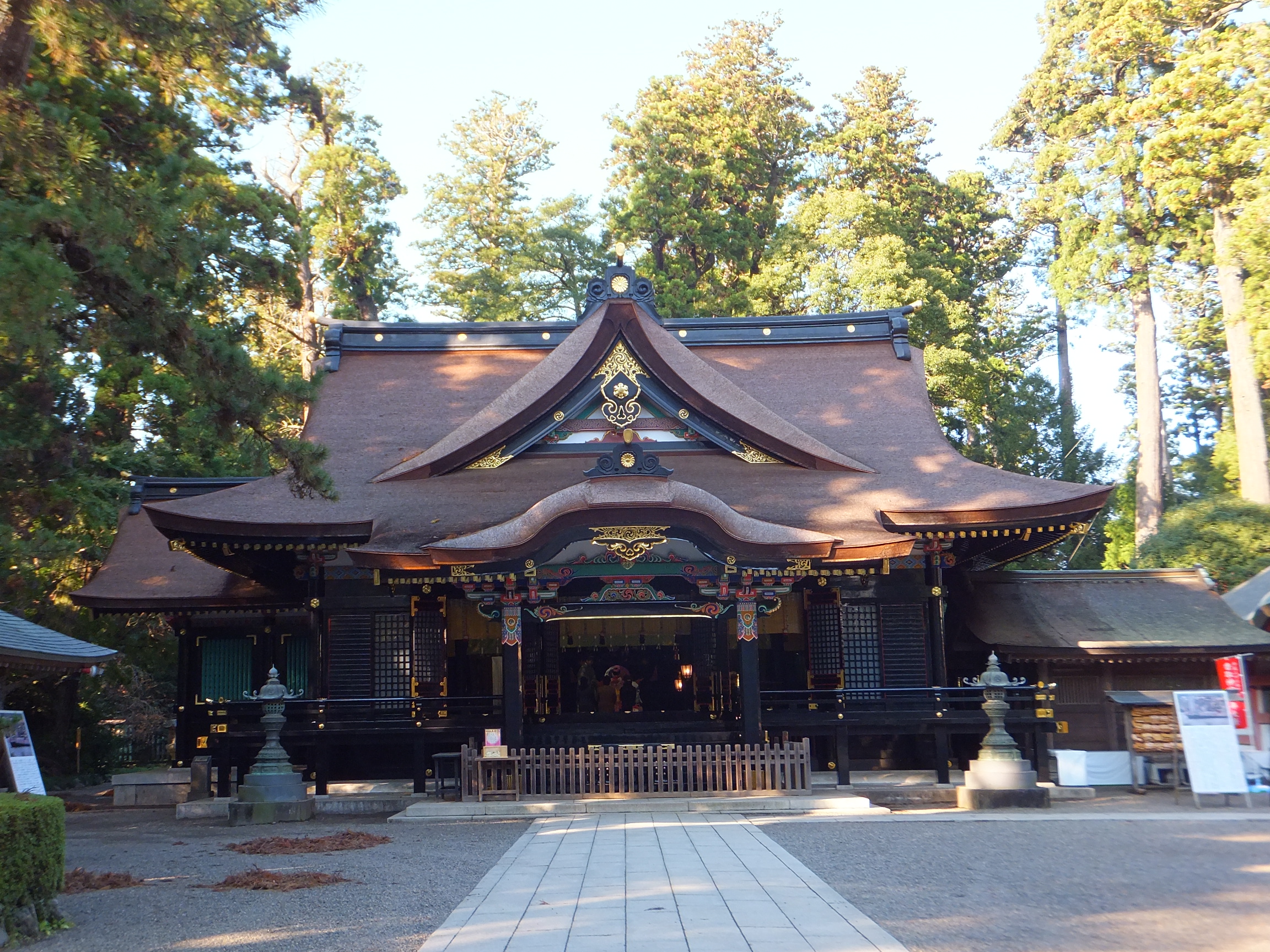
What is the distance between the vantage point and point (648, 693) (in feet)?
63.4

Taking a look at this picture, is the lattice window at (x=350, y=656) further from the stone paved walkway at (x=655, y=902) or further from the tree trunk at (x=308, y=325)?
the tree trunk at (x=308, y=325)

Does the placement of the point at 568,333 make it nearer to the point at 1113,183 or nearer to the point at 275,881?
the point at 275,881

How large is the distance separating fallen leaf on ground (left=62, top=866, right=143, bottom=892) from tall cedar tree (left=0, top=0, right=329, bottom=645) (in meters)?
4.47

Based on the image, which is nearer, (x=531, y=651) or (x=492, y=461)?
(x=492, y=461)

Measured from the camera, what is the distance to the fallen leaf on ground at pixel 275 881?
30.1 feet

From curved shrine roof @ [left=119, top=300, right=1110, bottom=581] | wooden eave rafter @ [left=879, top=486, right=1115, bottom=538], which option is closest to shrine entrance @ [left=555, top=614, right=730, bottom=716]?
curved shrine roof @ [left=119, top=300, right=1110, bottom=581]

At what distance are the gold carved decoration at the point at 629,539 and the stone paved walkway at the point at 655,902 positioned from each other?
15.4ft

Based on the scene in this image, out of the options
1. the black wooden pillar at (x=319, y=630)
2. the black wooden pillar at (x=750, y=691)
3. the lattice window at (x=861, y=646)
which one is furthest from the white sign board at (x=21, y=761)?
the lattice window at (x=861, y=646)

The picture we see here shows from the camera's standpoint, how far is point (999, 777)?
14.0 m

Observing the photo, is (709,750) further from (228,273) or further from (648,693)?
(228,273)

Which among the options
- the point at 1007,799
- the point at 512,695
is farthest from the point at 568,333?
the point at 1007,799

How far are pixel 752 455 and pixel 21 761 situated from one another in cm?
1124

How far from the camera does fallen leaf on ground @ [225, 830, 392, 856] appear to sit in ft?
37.7

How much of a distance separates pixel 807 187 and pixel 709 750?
30.0 meters
